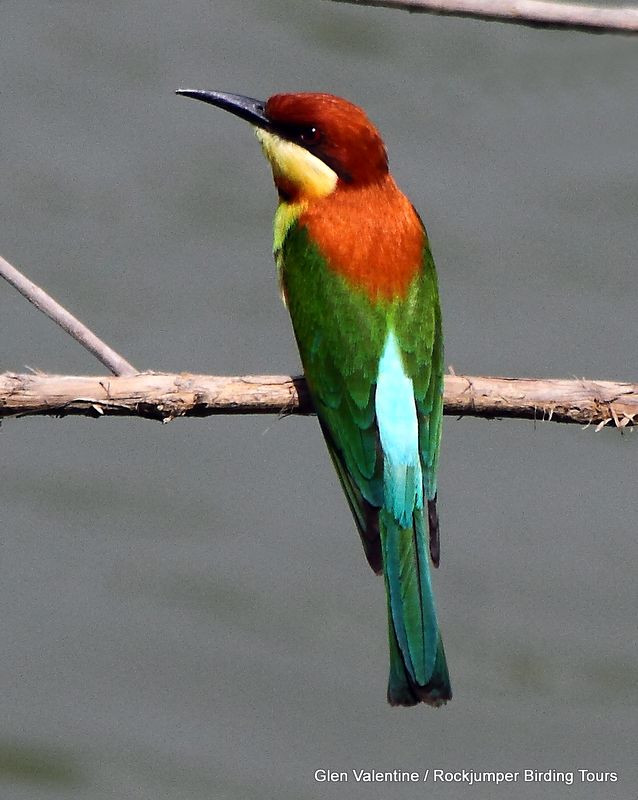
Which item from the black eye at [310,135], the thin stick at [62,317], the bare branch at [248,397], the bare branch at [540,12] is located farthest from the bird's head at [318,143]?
the bare branch at [540,12]

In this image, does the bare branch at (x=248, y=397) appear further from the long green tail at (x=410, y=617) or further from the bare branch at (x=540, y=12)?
the bare branch at (x=540, y=12)

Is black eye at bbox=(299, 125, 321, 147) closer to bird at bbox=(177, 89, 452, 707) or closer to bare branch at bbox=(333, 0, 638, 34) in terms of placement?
bird at bbox=(177, 89, 452, 707)

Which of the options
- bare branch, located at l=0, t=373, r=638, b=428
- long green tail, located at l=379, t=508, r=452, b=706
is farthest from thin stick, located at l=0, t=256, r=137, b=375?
long green tail, located at l=379, t=508, r=452, b=706

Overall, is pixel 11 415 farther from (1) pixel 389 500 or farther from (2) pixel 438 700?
(2) pixel 438 700

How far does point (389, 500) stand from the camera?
2.50 m

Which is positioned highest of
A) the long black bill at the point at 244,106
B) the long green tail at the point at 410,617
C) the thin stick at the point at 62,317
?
the long black bill at the point at 244,106

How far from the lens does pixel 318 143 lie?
2.76 m

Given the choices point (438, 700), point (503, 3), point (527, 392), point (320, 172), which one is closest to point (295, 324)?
point (320, 172)

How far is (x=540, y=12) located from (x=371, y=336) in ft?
3.34

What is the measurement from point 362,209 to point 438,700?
1093 millimetres

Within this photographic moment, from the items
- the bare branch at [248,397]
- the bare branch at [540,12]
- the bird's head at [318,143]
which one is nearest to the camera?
the bare branch at [540,12]

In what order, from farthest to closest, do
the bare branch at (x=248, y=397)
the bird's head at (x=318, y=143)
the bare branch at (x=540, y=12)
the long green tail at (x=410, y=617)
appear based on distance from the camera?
the bird's head at (x=318, y=143)
the long green tail at (x=410, y=617)
the bare branch at (x=248, y=397)
the bare branch at (x=540, y=12)

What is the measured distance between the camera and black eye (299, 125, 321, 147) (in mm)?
2760

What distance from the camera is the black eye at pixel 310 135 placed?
2.76 m
